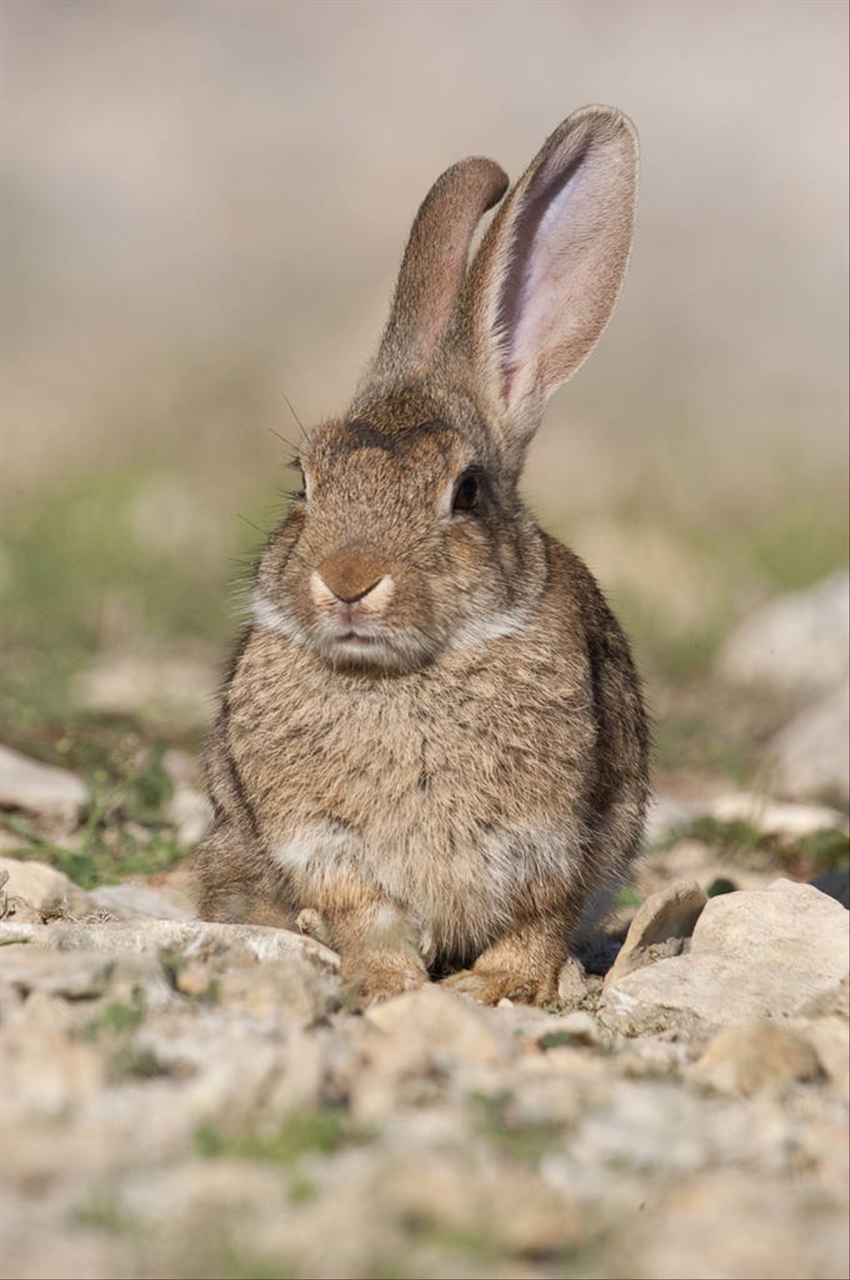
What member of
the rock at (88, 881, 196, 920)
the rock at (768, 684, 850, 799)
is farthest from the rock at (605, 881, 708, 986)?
the rock at (768, 684, 850, 799)

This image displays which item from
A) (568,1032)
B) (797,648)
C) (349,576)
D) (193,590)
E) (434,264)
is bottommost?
(568,1032)

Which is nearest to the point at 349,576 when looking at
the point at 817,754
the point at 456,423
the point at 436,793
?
the point at 436,793

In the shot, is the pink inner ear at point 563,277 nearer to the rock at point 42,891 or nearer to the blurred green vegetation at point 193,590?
the rock at point 42,891

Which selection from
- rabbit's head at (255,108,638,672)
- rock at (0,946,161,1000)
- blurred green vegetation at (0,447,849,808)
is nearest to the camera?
rock at (0,946,161,1000)

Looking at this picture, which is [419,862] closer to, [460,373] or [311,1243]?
[460,373]

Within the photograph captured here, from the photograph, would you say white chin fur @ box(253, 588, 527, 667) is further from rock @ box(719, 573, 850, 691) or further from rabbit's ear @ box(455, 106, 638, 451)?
rock @ box(719, 573, 850, 691)

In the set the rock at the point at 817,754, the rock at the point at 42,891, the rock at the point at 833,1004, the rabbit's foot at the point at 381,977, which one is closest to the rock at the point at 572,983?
the rabbit's foot at the point at 381,977

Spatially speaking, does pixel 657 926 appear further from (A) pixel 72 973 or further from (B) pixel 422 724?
(A) pixel 72 973
